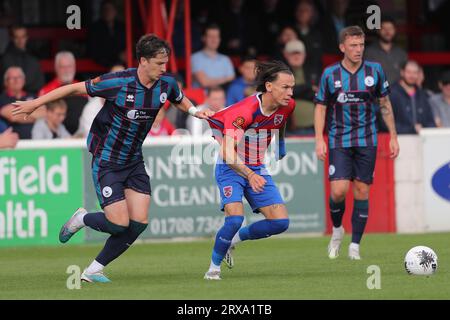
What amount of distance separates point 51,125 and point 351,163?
4.92 meters

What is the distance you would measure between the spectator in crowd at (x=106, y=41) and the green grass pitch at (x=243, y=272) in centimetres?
387

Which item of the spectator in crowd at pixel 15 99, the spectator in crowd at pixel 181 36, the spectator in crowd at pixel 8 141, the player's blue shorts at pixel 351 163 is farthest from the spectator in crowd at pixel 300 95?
the player's blue shorts at pixel 351 163

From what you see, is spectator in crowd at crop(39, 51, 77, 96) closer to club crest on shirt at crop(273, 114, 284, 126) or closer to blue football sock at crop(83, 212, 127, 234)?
blue football sock at crop(83, 212, 127, 234)

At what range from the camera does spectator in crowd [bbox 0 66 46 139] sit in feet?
52.7

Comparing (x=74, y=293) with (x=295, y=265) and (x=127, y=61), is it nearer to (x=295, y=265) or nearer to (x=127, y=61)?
(x=295, y=265)

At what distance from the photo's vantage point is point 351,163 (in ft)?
41.0

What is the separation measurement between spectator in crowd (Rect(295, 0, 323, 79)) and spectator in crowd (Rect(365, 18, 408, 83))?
27.5 inches

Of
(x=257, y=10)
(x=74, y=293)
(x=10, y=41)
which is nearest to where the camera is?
(x=74, y=293)

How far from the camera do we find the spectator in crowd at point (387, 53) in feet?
56.5

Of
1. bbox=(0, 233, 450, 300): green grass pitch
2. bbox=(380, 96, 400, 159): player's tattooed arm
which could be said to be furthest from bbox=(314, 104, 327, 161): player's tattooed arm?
bbox=(0, 233, 450, 300): green grass pitch

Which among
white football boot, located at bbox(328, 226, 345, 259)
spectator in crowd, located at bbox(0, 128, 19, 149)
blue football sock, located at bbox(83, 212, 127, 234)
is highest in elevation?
spectator in crowd, located at bbox(0, 128, 19, 149)

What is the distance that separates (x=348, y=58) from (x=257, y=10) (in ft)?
21.9

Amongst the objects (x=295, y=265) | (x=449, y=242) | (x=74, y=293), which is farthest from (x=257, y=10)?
(x=74, y=293)

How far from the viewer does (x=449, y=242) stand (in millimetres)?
13828
